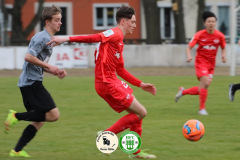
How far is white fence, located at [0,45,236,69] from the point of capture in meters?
22.5

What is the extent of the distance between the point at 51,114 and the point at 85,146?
3.41ft

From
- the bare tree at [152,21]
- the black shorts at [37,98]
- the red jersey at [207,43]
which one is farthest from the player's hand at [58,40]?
the bare tree at [152,21]

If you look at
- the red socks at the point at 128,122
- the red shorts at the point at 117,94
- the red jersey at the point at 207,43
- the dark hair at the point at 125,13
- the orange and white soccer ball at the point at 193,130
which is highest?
the dark hair at the point at 125,13

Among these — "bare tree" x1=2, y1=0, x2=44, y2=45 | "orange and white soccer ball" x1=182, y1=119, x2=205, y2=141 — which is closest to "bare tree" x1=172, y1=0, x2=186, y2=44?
"bare tree" x1=2, y1=0, x2=44, y2=45

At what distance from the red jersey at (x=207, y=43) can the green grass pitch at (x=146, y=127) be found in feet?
3.15

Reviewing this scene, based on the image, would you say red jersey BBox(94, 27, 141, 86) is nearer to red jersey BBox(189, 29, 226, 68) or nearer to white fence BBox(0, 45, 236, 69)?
red jersey BBox(189, 29, 226, 68)

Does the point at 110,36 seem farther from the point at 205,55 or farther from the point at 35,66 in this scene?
the point at 205,55

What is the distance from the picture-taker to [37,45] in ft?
20.0

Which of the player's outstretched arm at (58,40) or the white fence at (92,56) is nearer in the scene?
the player's outstretched arm at (58,40)

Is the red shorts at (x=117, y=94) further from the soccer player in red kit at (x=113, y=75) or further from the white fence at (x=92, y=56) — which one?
the white fence at (x=92, y=56)

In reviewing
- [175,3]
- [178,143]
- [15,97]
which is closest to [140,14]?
[175,3]

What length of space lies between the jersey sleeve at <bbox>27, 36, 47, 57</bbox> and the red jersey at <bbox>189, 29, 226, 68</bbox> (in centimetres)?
447

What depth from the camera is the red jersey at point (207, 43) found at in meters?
10.1

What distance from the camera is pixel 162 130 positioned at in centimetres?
840
